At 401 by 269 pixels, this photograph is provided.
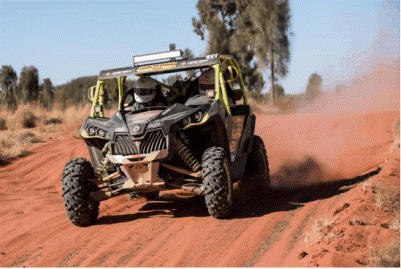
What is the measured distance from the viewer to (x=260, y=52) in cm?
3362

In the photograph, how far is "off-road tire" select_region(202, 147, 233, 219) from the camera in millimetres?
6988

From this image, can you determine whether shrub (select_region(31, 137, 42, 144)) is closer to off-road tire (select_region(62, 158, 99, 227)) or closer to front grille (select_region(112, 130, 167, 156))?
off-road tire (select_region(62, 158, 99, 227))

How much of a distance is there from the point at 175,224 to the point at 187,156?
92 cm

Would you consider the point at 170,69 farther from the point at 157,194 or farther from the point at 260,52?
the point at 260,52

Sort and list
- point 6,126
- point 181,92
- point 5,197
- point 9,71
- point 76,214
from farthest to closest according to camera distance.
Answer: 1. point 9,71
2. point 6,126
3. point 5,197
4. point 181,92
5. point 76,214

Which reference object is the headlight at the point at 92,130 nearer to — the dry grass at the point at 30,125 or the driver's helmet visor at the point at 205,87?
the driver's helmet visor at the point at 205,87

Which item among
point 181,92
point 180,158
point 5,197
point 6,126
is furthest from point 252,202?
point 6,126

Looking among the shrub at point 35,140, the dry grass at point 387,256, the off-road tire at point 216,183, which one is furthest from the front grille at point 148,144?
the shrub at point 35,140

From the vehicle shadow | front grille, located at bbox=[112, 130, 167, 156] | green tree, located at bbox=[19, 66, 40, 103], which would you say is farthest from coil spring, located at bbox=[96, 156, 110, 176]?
green tree, located at bbox=[19, 66, 40, 103]

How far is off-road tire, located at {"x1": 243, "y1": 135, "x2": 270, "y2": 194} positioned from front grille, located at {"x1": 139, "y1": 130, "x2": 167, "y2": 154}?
2.72m

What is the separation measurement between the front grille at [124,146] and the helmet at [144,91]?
112 cm

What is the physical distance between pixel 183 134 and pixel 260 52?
88.4ft

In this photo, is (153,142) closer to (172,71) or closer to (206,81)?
(206,81)

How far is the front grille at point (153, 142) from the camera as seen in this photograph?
710 cm
